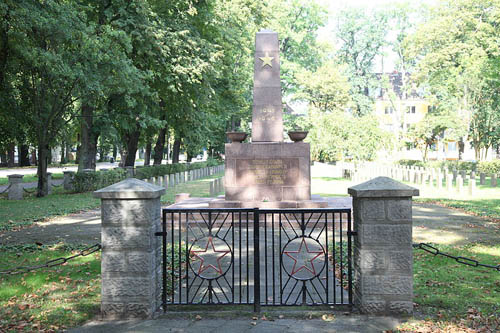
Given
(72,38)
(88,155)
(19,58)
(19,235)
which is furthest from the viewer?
(88,155)

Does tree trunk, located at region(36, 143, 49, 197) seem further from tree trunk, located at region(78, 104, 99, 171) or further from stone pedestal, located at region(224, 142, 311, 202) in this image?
stone pedestal, located at region(224, 142, 311, 202)

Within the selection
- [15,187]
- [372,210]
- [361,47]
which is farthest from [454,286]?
[361,47]

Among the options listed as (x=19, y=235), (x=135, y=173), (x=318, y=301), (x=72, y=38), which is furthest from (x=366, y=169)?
(x=318, y=301)

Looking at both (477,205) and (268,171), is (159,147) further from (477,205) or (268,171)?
(477,205)

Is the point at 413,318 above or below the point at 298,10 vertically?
below

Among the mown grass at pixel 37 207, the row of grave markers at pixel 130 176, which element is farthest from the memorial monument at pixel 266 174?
the row of grave markers at pixel 130 176

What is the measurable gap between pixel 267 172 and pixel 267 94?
277 centimetres

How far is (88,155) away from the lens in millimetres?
23875

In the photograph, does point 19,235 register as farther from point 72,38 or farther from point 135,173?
point 135,173

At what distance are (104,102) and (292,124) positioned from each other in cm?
3081

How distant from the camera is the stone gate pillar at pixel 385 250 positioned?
17.2 ft

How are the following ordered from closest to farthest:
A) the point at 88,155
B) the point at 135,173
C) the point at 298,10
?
the point at 88,155 < the point at 135,173 < the point at 298,10

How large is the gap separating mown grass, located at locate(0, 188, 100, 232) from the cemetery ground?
10 centimetres

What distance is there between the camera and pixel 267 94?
589 inches
